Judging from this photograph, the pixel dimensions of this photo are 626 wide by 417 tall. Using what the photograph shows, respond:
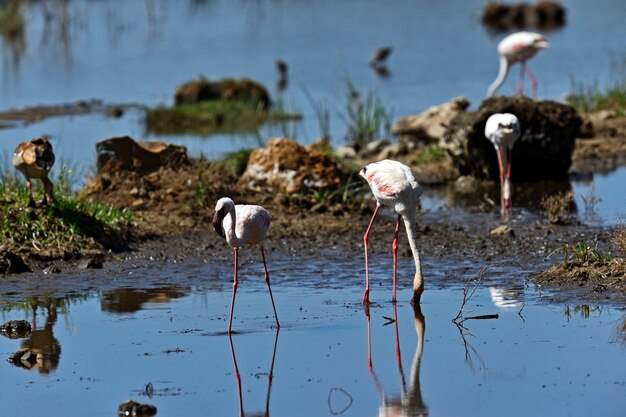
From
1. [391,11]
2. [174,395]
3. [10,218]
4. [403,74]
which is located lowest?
[174,395]

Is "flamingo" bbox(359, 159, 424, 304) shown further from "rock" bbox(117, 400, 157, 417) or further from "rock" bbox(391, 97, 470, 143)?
"rock" bbox(391, 97, 470, 143)

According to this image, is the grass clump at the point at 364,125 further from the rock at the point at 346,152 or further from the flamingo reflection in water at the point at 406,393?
the flamingo reflection in water at the point at 406,393

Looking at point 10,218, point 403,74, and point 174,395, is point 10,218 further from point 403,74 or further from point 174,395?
point 403,74

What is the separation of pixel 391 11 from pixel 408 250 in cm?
2994

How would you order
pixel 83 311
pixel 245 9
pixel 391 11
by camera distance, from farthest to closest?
pixel 245 9 < pixel 391 11 < pixel 83 311

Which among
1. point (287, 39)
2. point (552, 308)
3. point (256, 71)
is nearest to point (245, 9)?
point (287, 39)

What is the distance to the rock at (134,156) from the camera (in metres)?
13.5

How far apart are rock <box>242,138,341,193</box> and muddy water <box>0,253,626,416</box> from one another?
2616 mm

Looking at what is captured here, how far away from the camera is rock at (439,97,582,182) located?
1445cm

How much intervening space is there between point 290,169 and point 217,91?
10.3 m

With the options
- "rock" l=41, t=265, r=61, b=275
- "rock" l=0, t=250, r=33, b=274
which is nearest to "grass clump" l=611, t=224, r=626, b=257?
"rock" l=41, t=265, r=61, b=275

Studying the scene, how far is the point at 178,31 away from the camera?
3775cm

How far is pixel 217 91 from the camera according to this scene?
23297 mm

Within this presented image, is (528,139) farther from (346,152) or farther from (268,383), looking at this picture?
(268,383)
